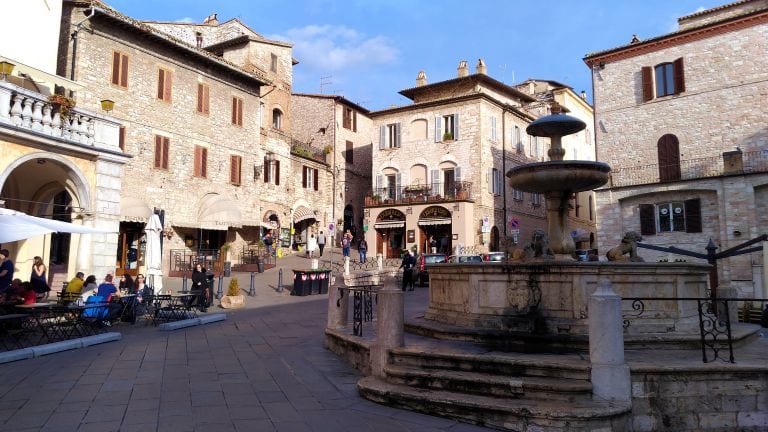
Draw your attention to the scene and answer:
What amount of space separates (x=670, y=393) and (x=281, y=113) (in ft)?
110

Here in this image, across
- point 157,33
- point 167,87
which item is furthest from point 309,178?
point 157,33

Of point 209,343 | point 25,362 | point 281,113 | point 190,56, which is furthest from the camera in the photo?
point 281,113

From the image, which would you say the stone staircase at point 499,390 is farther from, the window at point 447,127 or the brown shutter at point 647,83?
the window at point 447,127

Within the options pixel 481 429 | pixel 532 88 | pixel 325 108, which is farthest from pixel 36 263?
pixel 532 88

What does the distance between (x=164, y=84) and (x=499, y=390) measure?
2649 cm

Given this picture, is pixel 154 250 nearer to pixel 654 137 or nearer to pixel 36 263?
pixel 36 263

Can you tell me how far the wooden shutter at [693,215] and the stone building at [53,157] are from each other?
24085 mm

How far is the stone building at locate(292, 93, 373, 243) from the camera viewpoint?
1566 inches

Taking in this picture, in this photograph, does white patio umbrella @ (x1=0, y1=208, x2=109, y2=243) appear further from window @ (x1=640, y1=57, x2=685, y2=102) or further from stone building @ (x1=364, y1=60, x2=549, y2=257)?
window @ (x1=640, y1=57, x2=685, y2=102)

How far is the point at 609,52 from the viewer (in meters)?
27.8

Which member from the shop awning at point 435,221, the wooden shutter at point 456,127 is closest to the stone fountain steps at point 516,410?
the shop awning at point 435,221

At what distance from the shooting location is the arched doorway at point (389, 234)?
3600cm

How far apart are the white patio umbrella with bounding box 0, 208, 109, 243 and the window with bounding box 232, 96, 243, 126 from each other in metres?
20.7

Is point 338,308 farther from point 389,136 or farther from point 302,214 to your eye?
point 389,136
